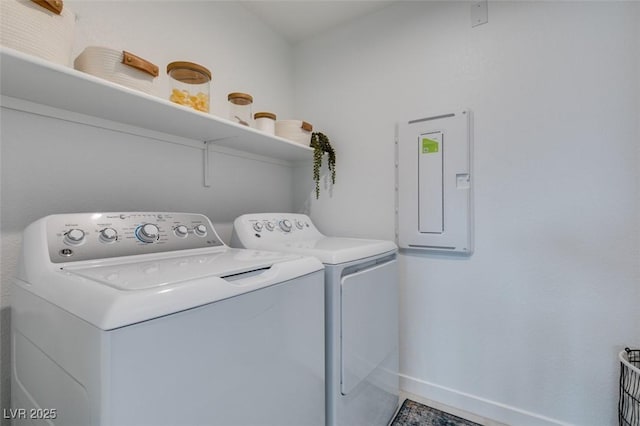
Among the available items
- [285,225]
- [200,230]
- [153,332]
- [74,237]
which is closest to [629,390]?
[285,225]

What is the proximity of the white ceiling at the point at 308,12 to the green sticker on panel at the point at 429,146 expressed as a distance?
0.95 m

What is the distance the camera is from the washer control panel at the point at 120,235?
892 millimetres

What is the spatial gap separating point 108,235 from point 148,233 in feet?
0.42

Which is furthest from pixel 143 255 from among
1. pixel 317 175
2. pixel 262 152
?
pixel 317 175

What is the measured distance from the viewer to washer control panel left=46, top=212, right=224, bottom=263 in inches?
35.1

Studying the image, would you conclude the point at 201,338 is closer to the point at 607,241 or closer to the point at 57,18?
the point at 57,18

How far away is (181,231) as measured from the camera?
3.95ft

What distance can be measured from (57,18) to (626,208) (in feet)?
7.29

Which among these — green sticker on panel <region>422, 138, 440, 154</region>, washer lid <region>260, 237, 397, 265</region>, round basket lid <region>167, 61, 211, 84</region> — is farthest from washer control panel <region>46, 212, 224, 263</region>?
green sticker on panel <region>422, 138, 440, 154</region>

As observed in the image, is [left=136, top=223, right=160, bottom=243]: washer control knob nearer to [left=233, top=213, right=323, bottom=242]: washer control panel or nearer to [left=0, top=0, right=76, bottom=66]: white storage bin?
[left=233, top=213, right=323, bottom=242]: washer control panel

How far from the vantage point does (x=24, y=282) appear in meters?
0.83

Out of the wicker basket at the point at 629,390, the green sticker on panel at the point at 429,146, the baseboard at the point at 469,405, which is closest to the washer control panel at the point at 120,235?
the green sticker on panel at the point at 429,146

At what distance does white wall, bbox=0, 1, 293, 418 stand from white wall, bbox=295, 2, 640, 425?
0.77 m

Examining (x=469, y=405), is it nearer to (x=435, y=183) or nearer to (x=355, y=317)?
(x=355, y=317)
